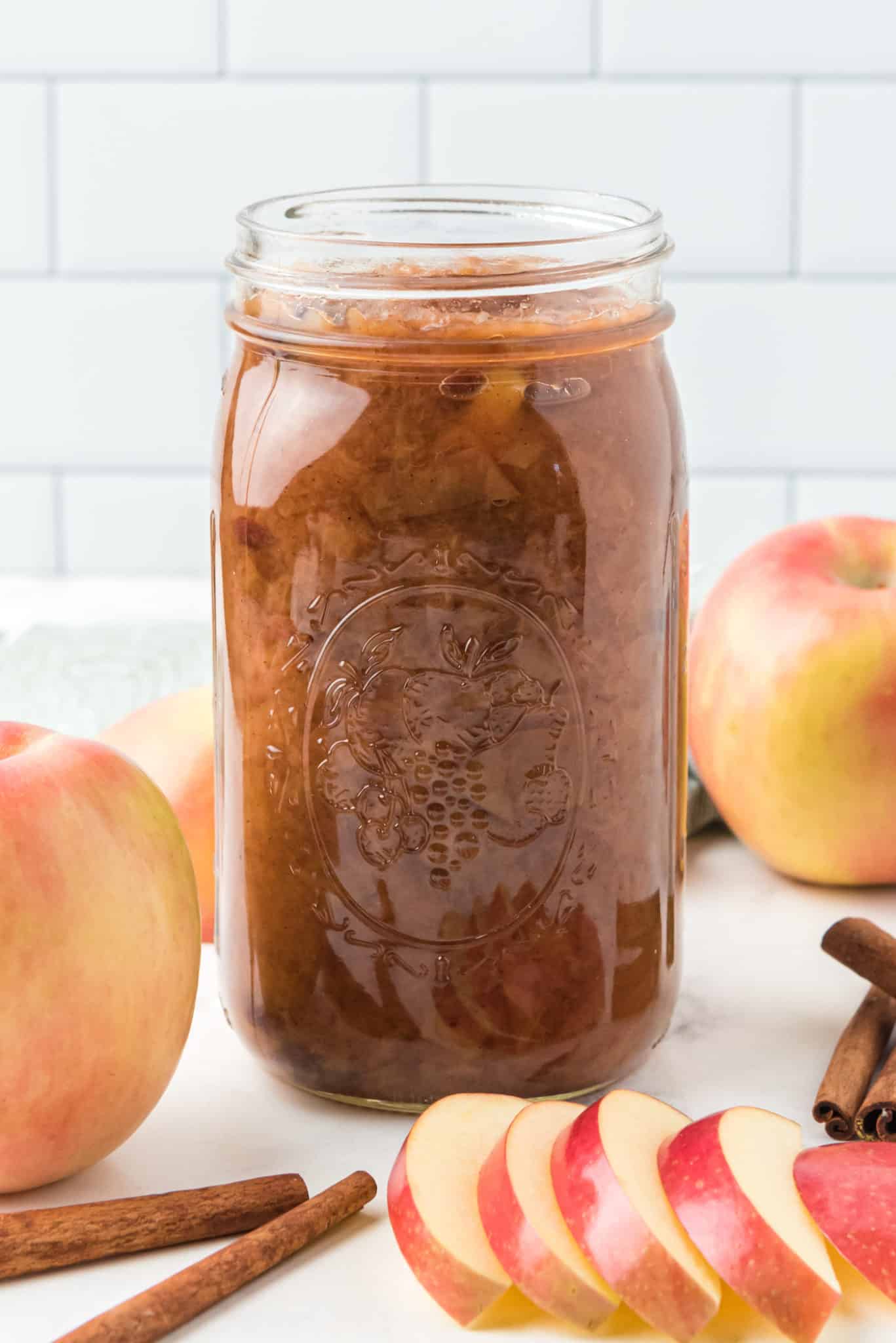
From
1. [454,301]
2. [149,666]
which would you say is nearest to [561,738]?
[454,301]

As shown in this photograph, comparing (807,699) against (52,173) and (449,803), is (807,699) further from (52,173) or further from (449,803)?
(52,173)

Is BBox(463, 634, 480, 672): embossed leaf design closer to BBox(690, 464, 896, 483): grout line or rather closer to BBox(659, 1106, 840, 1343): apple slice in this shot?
BBox(659, 1106, 840, 1343): apple slice

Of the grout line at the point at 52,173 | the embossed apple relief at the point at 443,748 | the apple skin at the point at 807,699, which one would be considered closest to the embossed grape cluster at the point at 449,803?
the embossed apple relief at the point at 443,748

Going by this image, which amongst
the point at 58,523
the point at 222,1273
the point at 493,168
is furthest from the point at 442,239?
the point at 58,523

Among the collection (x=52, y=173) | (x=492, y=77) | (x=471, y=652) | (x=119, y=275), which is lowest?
(x=471, y=652)

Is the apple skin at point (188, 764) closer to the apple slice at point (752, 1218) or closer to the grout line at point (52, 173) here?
the apple slice at point (752, 1218)

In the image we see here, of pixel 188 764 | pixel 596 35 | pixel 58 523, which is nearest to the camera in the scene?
pixel 188 764

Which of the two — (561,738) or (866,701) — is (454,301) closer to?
(561,738)
